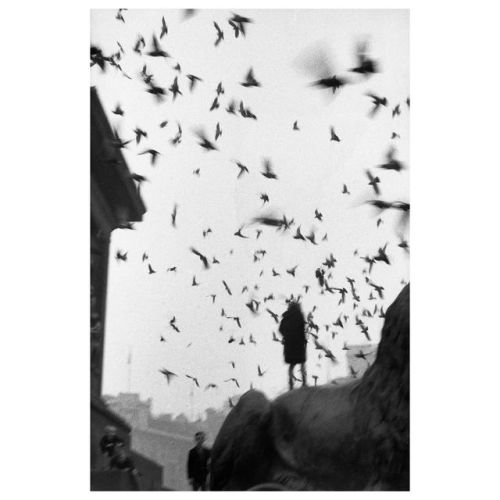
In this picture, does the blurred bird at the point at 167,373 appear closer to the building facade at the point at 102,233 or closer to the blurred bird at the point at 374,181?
the building facade at the point at 102,233

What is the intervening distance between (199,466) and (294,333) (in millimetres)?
952

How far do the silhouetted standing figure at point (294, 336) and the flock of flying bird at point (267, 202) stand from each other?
1.7 inches

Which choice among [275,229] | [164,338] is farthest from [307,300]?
[164,338]

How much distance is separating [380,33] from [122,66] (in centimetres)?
156

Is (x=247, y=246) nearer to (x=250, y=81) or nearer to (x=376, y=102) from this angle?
(x=250, y=81)

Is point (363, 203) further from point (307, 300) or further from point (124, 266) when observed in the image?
point (124, 266)

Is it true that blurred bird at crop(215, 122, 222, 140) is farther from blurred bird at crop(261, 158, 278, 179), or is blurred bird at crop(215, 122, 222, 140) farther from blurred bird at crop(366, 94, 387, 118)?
blurred bird at crop(366, 94, 387, 118)

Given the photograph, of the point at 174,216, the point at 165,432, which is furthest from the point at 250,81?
the point at 165,432

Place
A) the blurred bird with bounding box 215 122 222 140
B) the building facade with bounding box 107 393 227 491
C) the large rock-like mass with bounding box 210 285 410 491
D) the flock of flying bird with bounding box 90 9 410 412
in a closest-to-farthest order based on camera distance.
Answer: the large rock-like mass with bounding box 210 285 410 491, the building facade with bounding box 107 393 227 491, the flock of flying bird with bounding box 90 9 410 412, the blurred bird with bounding box 215 122 222 140

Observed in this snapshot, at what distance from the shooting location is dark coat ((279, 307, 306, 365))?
6.23 meters

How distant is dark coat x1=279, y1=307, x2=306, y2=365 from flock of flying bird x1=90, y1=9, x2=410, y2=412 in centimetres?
5

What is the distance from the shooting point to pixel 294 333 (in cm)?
626

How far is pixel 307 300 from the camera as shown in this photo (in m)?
6.26

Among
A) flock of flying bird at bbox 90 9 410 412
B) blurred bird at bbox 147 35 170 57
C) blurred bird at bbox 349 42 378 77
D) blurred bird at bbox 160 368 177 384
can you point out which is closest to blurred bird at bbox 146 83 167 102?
flock of flying bird at bbox 90 9 410 412
